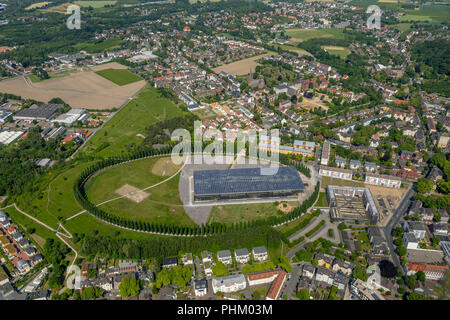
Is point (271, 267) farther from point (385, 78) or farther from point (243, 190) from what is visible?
point (385, 78)

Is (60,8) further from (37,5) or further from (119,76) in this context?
(119,76)

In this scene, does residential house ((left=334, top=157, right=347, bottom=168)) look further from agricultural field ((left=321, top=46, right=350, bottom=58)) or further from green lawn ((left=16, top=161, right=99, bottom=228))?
agricultural field ((left=321, top=46, right=350, bottom=58))

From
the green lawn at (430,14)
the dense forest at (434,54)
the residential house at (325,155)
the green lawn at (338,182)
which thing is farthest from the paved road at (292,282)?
the green lawn at (430,14)

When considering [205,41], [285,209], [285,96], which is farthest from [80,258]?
[205,41]

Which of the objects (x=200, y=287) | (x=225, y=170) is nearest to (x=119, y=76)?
(x=225, y=170)

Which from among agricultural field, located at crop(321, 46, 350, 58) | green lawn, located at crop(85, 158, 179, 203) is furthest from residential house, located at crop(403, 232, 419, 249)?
agricultural field, located at crop(321, 46, 350, 58)
